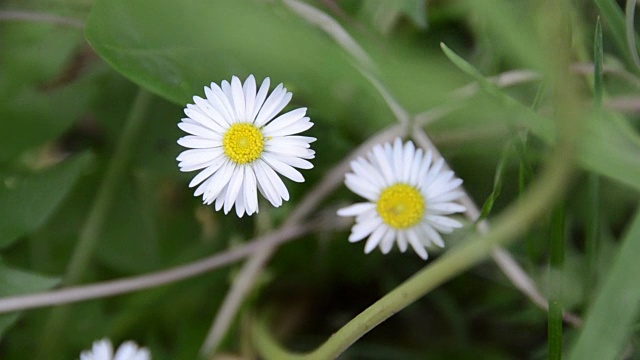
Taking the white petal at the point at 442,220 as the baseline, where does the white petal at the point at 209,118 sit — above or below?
above

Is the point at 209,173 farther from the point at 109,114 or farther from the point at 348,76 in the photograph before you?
the point at 109,114

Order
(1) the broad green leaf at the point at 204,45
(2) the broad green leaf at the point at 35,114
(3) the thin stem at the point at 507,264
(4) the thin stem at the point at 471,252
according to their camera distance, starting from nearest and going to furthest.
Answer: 1. (4) the thin stem at the point at 471,252
2. (1) the broad green leaf at the point at 204,45
3. (3) the thin stem at the point at 507,264
4. (2) the broad green leaf at the point at 35,114

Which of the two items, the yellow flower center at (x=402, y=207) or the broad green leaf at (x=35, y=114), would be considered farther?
the broad green leaf at (x=35, y=114)

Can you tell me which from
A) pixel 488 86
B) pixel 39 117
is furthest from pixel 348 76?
pixel 39 117

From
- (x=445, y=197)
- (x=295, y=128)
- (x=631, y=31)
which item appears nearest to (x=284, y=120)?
(x=295, y=128)

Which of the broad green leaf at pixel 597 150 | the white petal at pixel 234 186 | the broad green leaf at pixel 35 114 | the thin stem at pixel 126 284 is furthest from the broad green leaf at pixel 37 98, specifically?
the broad green leaf at pixel 597 150

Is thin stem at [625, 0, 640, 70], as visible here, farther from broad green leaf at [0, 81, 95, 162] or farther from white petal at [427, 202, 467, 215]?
broad green leaf at [0, 81, 95, 162]

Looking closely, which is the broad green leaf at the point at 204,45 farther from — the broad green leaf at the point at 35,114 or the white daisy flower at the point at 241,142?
the broad green leaf at the point at 35,114

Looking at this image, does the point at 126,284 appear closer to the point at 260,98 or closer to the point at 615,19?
the point at 260,98

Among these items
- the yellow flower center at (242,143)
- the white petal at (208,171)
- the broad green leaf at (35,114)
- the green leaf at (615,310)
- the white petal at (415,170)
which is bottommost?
the green leaf at (615,310)
